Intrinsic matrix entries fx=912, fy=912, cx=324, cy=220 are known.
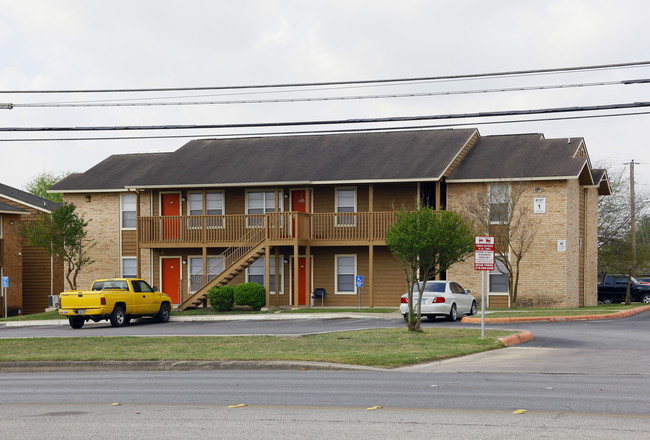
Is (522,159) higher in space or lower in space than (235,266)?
higher

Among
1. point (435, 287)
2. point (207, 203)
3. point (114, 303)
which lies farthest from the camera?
point (207, 203)

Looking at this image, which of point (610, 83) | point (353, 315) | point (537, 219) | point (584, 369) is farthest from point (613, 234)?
point (584, 369)

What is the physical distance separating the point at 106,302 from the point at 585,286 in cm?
2224

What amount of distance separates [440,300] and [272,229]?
10543 mm

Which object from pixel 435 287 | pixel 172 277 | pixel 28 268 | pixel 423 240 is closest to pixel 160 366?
pixel 423 240

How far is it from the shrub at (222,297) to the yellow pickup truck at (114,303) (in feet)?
8.07

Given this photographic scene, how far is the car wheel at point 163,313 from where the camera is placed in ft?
115

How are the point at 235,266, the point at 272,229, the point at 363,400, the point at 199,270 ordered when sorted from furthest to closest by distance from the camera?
the point at 199,270
the point at 272,229
the point at 235,266
the point at 363,400

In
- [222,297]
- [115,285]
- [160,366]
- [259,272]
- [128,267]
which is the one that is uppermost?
[128,267]

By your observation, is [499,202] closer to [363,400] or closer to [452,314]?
[452,314]

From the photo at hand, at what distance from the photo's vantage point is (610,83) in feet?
78.6

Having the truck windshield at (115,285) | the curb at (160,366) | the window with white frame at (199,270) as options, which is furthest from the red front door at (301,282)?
the curb at (160,366)

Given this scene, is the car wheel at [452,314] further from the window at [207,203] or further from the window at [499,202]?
the window at [207,203]

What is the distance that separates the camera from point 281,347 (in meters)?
21.3
